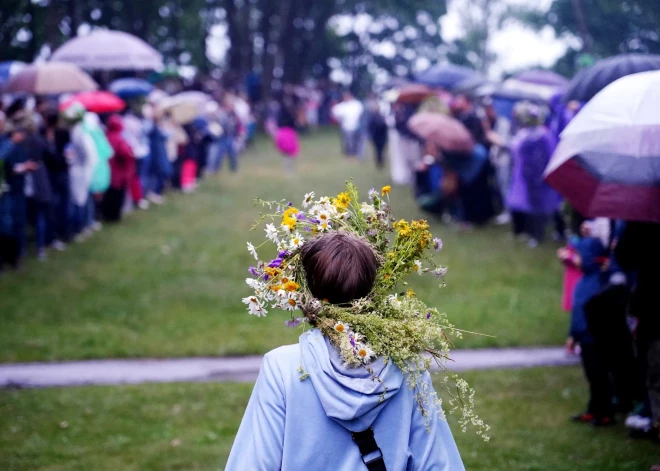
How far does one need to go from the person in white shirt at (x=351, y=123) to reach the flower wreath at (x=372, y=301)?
80.0ft

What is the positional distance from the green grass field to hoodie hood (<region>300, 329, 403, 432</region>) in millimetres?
3206

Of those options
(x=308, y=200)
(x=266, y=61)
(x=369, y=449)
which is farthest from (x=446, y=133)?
(x=266, y=61)

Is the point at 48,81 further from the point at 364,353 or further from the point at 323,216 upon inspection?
the point at 364,353

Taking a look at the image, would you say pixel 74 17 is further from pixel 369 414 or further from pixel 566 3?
pixel 369 414

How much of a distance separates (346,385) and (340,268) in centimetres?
38

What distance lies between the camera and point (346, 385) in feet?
9.51

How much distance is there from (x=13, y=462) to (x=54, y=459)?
0.26 m

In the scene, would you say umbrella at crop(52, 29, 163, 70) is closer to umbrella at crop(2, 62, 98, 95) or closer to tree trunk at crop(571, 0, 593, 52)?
umbrella at crop(2, 62, 98, 95)

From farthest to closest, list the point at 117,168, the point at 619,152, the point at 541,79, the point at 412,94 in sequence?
the point at 412,94, the point at 541,79, the point at 117,168, the point at 619,152

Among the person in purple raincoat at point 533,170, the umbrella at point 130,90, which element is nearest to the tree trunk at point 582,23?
the person in purple raincoat at point 533,170

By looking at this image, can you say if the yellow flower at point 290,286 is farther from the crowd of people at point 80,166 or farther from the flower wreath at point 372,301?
the crowd of people at point 80,166

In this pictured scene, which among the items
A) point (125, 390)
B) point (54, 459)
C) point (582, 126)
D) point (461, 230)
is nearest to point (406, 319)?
point (582, 126)

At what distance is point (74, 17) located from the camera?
20.5 metres

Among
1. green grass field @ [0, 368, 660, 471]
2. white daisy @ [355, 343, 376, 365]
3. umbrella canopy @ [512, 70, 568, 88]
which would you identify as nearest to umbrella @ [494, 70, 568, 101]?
umbrella canopy @ [512, 70, 568, 88]
